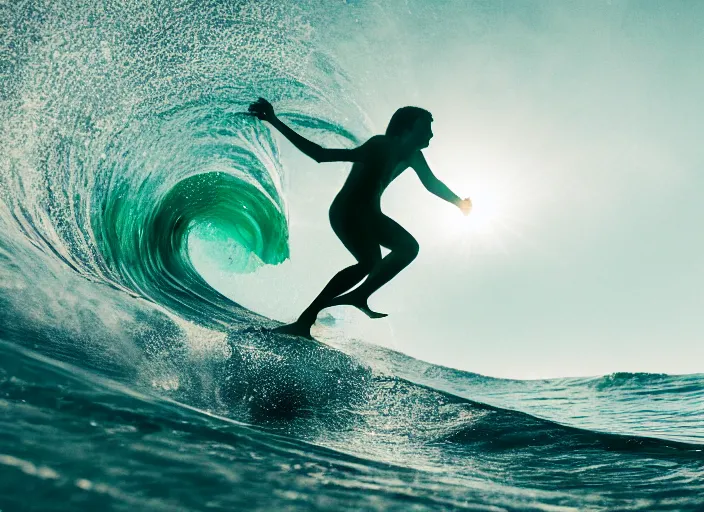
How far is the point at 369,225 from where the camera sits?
343 cm

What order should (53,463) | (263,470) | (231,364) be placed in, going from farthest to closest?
(231,364) → (263,470) → (53,463)

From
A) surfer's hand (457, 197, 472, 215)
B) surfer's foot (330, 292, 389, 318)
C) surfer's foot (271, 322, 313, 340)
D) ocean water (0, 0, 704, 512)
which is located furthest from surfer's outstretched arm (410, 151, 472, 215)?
surfer's foot (271, 322, 313, 340)

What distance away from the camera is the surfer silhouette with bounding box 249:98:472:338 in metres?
3.41

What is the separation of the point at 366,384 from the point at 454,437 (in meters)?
0.80

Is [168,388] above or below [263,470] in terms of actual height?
above

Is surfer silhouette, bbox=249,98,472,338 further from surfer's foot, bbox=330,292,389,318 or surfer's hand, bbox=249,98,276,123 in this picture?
surfer's hand, bbox=249,98,276,123

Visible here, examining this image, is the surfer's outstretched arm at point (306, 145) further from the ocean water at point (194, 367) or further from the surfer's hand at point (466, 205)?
the ocean water at point (194, 367)

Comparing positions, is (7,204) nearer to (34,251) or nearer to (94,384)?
(34,251)

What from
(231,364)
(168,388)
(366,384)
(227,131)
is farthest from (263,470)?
(227,131)

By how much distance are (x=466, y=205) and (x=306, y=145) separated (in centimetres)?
147

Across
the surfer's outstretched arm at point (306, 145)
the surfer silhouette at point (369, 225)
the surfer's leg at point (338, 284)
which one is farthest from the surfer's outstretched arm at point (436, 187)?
the surfer's leg at point (338, 284)

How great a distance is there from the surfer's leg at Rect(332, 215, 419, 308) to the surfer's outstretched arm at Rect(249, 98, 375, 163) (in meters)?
0.51

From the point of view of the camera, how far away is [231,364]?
7.97ft

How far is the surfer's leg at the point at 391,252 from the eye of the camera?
11.2 feet
